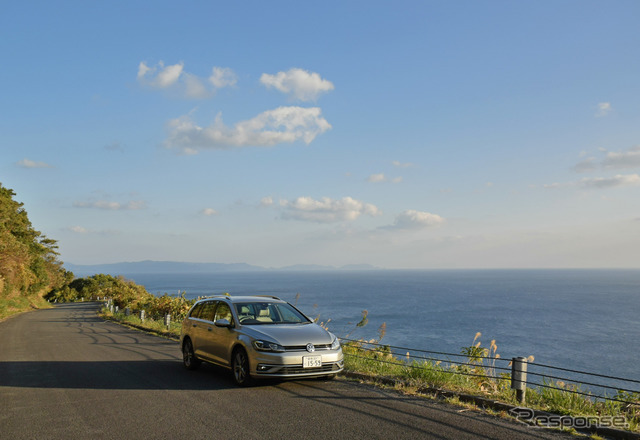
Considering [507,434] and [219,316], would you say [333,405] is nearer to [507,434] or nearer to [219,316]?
[507,434]

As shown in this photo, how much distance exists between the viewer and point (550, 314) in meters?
81.5

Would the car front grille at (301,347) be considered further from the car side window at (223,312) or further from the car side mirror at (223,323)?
the car side window at (223,312)

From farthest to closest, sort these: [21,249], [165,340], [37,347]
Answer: [21,249]
[165,340]
[37,347]

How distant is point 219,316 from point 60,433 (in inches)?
161

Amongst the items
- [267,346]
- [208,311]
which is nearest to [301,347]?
[267,346]

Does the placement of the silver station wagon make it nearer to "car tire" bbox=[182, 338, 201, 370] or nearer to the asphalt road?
"car tire" bbox=[182, 338, 201, 370]

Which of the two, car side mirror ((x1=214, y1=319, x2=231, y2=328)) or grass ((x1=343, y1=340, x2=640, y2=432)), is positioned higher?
car side mirror ((x1=214, y1=319, x2=231, y2=328))

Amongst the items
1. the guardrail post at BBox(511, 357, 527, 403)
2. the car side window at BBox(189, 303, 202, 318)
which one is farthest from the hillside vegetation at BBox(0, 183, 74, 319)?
the guardrail post at BBox(511, 357, 527, 403)

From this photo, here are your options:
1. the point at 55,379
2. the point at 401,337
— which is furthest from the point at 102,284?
the point at 55,379

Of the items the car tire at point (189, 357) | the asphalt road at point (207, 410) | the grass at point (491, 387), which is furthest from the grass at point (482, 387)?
the car tire at point (189, 357)

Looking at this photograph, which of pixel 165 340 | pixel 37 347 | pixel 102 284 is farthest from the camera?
pixel 102 284

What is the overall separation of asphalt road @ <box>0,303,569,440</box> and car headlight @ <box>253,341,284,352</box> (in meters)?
0.71

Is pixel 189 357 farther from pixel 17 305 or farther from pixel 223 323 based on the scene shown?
pixel 17 305

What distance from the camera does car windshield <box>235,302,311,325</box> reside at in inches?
356
